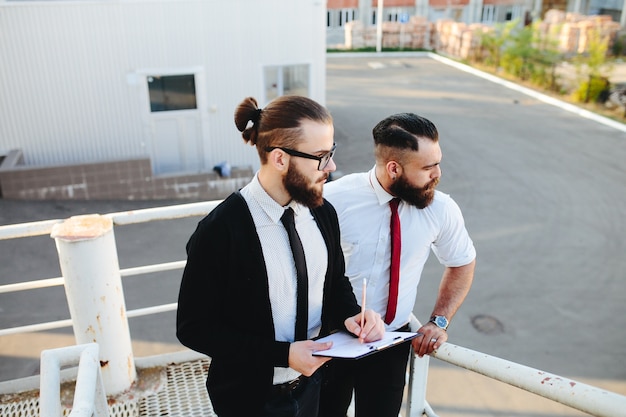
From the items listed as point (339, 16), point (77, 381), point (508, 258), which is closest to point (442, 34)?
point (339, 16)

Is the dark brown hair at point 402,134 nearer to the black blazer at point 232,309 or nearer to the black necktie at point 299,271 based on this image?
the black necktie at point 299,271

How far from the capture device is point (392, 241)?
2504 mm

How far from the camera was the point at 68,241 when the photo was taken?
3.00m

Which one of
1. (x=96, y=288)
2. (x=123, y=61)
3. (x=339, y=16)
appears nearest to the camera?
(x=96, y=288)

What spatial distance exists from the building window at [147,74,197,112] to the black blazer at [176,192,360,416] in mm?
9330

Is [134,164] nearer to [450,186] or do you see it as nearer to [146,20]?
[146,20]

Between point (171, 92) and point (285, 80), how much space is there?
223cm

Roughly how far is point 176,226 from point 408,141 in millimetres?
7355

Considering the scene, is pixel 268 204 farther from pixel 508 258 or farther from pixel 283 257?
pixel 508 258

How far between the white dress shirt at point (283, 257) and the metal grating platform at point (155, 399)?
1.51m

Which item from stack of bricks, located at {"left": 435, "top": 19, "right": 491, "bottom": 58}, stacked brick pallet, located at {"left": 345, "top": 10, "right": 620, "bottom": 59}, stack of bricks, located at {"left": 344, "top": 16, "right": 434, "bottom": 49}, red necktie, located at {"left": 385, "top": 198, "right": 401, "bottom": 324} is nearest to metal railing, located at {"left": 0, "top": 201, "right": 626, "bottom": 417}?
red necktie, located at {"left": 385, "top": 198, "right": 401, "bottom": 324}

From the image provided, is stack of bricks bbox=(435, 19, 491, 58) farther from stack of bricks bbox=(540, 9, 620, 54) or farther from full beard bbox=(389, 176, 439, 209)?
full beard bbox=(389, 176, 439, 209)

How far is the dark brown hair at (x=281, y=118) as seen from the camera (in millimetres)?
1883

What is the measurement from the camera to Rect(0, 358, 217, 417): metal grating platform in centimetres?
329
